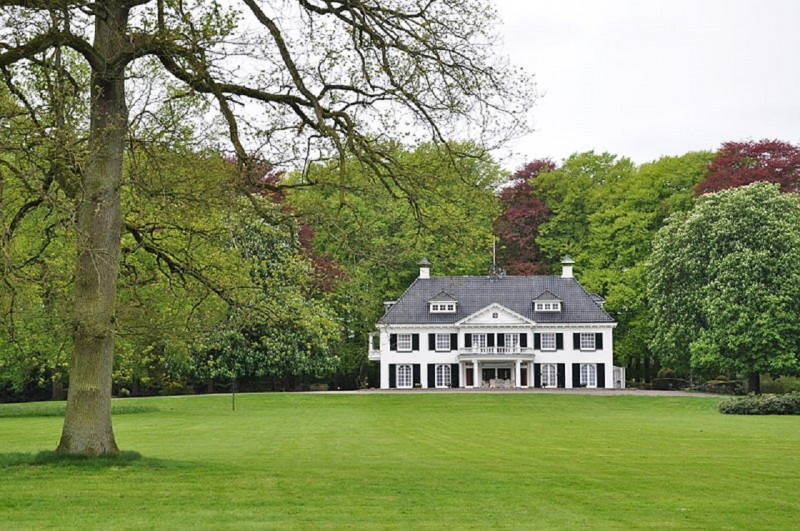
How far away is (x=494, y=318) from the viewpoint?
2489 inches

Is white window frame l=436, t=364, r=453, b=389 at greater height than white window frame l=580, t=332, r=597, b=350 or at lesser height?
lesser

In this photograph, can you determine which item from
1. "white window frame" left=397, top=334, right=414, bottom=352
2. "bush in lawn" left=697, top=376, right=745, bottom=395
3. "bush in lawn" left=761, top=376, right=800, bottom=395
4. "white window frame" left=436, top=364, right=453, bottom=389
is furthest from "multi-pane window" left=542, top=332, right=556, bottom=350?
"bush in lawn" left=761, top=376, right=800, bottom=395

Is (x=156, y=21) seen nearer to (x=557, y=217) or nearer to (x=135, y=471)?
(x=135, y=471)

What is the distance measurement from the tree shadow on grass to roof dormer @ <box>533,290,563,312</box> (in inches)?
1908

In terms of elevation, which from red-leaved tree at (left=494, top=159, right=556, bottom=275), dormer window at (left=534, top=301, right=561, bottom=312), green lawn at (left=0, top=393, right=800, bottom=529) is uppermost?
red-leaved tree at (left=494, top=159, right=556, bottom=275)

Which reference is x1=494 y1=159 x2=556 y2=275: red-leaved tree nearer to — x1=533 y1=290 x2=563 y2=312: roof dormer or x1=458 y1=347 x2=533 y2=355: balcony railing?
x1=533 y1=290 x2=563 y2=312: roof dormer

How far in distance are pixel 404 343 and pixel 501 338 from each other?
5744 mm

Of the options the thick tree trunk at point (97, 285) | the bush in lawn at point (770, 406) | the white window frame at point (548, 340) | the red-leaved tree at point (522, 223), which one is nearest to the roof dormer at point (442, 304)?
the white window frame at point (548, 340)

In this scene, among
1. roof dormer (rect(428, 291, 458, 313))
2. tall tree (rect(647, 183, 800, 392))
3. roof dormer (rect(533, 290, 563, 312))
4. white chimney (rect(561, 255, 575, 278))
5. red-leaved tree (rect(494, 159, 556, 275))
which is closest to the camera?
tall tree (rect(647, 183, 800, 392))

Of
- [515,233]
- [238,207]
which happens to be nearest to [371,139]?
[238,207]

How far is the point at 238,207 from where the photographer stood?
16.4m

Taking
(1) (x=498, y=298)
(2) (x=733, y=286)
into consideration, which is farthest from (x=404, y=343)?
(2) (x=733, y=286)

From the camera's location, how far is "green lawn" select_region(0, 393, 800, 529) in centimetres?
1120

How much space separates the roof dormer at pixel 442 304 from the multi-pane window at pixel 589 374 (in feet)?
27.3
